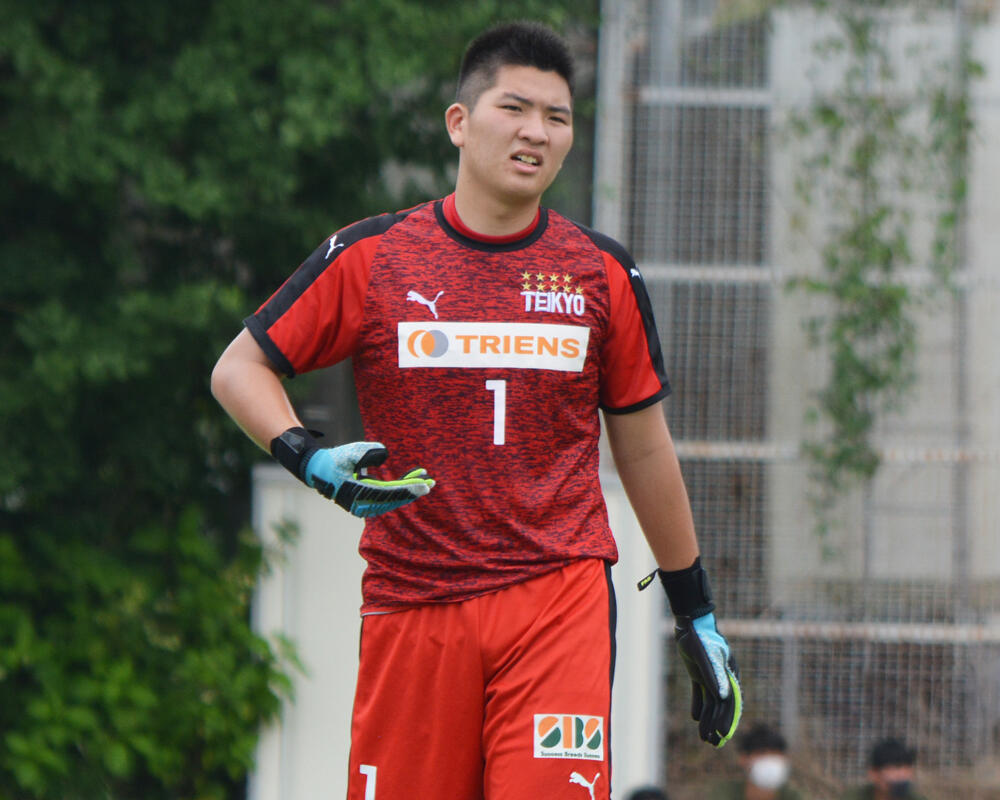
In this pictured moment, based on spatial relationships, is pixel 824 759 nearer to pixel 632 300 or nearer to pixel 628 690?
pixel 628 690

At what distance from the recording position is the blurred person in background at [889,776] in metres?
7.02

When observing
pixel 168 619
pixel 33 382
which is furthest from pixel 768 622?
pixel 33 382

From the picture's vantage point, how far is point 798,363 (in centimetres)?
821

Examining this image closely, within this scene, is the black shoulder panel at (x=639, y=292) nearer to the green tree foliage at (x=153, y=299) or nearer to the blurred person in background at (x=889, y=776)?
the green tree foliage at (x=153, y=299)

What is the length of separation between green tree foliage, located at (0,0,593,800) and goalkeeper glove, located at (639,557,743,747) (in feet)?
11.7

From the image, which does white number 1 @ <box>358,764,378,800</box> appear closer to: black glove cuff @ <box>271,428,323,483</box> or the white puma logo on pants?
the white puma logo on pants

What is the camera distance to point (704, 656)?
3.75 m

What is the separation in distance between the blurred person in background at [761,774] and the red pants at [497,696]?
3.72 metres

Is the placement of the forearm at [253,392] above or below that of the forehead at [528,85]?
below

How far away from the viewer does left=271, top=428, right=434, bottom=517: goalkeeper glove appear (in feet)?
10.1

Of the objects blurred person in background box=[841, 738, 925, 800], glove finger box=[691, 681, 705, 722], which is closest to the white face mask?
blurred person in background box=[841, 738, 925, 800]

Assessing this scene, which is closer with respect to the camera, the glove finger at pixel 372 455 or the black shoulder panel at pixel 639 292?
the glove finger at pixel 372 455

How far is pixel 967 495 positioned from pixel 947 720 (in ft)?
3.96

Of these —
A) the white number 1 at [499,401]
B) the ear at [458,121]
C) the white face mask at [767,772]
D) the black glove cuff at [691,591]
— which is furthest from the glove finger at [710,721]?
the white face mask at [767,772]
